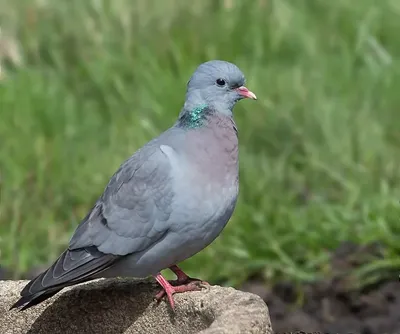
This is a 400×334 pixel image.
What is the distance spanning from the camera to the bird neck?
2.97 metres

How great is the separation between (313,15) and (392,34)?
727 millimetres

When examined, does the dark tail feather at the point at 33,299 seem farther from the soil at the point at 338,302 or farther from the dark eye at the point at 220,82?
the soil at the point at 338,302

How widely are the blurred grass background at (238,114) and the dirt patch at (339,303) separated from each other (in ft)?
0.24

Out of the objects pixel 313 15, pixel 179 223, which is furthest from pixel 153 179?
pixel 313 15

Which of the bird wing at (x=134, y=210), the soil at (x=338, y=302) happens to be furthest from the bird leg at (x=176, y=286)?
the soil at (x=338, y=302)

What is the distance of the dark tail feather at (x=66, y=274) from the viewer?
8.80 ft

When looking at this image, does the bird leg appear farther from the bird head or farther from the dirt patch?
the dirt patch

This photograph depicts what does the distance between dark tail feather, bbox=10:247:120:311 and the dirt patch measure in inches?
54.1

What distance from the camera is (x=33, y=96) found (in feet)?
19.3

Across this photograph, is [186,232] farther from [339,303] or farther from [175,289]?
[339,303]

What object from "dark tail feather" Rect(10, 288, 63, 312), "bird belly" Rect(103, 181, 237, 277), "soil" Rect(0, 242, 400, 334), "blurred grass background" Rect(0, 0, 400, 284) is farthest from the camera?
"blurred grass background" Rect(0, 0, 400, 284)

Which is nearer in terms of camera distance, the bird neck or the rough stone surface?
the rough stone surface

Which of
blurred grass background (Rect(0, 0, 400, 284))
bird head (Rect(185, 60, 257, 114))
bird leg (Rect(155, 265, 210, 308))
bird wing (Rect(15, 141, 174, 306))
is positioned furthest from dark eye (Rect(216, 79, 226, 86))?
blurred grass background (Rect(0, 0, 400, 284))

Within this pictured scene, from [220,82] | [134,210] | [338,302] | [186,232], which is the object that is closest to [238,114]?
[338,302]
